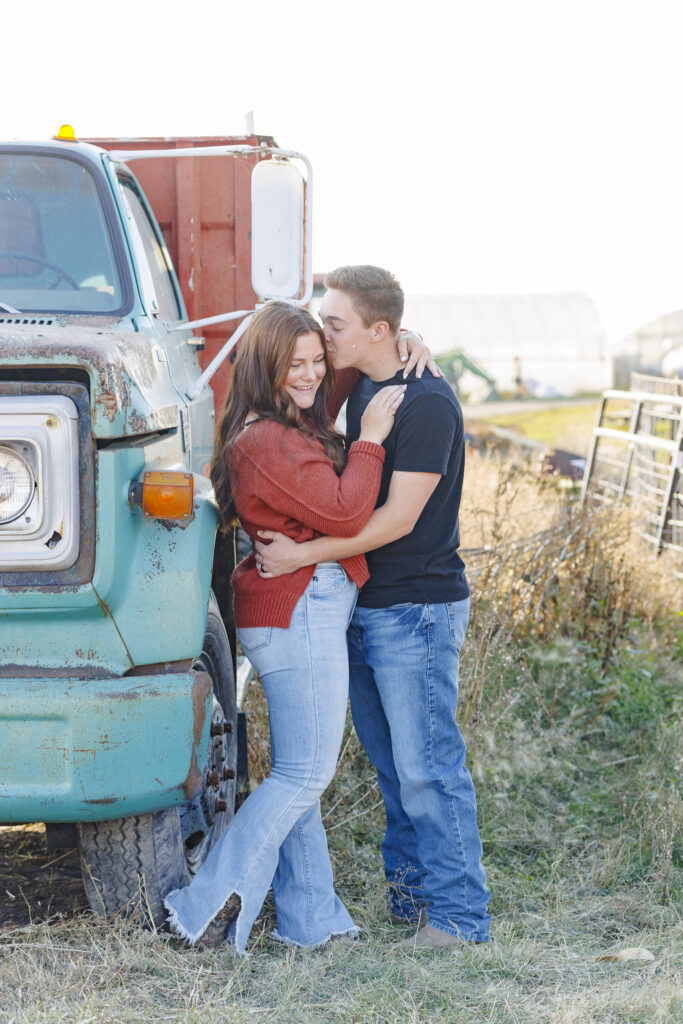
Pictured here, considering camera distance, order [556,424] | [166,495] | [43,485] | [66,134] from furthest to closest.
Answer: [556,424], [66,134], [166,495], [43,485]

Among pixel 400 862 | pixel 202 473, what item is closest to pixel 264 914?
pixel 400 862

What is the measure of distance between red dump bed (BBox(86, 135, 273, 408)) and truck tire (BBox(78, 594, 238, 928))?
2.20 meters

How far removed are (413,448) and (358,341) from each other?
15.3 inches

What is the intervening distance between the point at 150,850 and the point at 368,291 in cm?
166

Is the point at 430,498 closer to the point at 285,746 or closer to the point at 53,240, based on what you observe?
the point at 285,746

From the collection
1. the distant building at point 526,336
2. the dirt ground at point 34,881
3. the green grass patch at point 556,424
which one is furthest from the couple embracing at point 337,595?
the distant building at point 526,336

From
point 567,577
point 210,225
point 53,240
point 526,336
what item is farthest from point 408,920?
point 526,336

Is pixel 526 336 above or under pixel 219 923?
under

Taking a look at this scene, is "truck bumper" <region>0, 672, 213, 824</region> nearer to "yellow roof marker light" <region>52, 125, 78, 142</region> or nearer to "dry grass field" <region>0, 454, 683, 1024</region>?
"dry grass field" <region>0, 454, 683, 1024</region>

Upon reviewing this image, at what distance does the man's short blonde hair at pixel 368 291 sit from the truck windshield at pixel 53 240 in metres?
0.74

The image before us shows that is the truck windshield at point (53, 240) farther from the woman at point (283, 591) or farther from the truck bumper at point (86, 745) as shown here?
the truck bumper at point (86, 745)

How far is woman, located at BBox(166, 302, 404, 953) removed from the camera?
2.81m

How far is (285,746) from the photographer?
2924 mm

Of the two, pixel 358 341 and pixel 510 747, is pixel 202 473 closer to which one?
pixel 358 341
